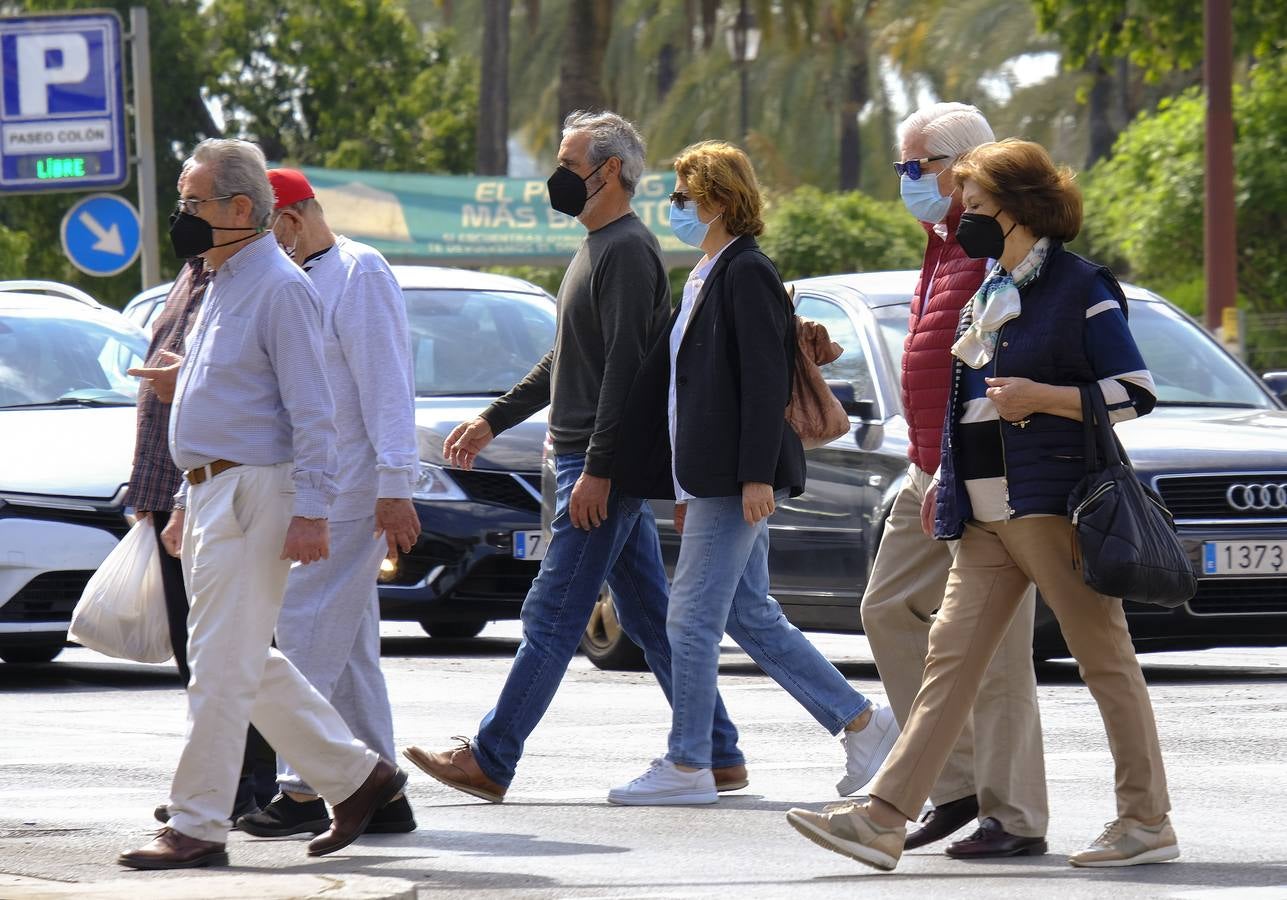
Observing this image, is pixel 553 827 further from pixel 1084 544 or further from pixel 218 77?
pixel 218 77

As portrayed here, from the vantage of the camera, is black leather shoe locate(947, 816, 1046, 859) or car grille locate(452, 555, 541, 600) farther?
car grille locate(452, 555, 541, 600)

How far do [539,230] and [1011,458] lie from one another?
1125 inches

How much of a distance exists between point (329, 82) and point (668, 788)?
3907 cm

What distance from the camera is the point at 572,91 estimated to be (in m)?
30.6

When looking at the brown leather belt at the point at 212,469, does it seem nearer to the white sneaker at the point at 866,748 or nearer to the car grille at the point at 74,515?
the white sneaker at the point at 866,748

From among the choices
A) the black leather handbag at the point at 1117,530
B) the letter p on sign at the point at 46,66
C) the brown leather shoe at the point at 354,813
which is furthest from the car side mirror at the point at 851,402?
the letter p on sign at the point at 46,66

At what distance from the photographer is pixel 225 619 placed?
6.06 meters

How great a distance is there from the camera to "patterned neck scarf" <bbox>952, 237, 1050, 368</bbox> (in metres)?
5.89

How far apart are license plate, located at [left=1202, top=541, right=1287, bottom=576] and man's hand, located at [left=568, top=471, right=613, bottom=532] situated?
335cm

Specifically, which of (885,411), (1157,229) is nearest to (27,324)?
(885,411)

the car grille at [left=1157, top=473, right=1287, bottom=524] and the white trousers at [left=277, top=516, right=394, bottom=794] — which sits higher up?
the white trousers at [left=277, top=516, right=394, bottom=794]

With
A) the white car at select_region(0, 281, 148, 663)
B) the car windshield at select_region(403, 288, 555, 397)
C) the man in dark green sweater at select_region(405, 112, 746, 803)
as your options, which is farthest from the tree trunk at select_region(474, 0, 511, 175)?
the man in dark green sweater at select_region(405, 112, 746, 803)

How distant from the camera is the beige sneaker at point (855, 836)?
18.8 ft

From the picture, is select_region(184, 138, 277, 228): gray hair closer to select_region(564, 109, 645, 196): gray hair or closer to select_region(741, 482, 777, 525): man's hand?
select_region(564, 109, 645, 196): gray hair
